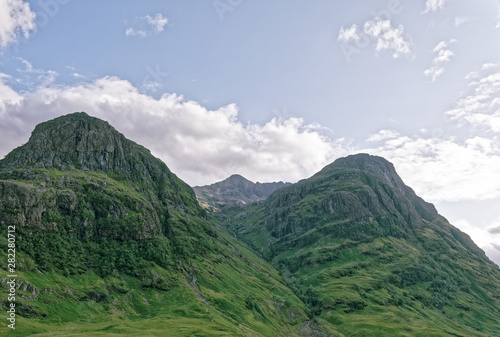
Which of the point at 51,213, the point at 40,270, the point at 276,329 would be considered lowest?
the point at 276,329

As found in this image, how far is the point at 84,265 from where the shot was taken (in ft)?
540

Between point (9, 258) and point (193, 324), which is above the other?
point (9, 258)

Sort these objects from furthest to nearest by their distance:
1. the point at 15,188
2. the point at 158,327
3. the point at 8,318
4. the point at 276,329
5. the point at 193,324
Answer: the point at 276,329 → the point at 15,188 → the point at 193,324 → the point at 158,327 → the point at 8,318

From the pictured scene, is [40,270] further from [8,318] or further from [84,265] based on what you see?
[8,318]

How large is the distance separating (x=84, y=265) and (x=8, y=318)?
7541 centimetres

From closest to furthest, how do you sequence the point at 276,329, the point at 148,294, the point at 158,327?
the point at 158,327
the point at 148,294
the point at 276,329

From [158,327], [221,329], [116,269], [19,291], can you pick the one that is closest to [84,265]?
[116,269]

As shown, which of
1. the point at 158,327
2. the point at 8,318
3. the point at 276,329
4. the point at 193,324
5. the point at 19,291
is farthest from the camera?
the point at 276,329

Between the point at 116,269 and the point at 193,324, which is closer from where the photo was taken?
the point at 193,324

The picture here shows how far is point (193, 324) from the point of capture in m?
135

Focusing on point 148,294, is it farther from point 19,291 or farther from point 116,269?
point 19,291

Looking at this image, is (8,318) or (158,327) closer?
(8,318)

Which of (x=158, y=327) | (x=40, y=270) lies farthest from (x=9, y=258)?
(x=158, y=327)

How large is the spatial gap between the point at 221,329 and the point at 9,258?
9805 centimetres
